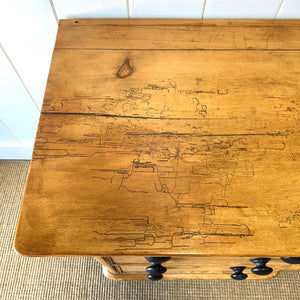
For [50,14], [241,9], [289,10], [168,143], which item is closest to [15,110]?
[50,14]

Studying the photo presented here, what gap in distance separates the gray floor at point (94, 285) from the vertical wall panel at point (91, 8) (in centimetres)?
98

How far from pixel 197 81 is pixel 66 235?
435mm

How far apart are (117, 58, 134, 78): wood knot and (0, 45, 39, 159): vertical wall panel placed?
445 millimetres

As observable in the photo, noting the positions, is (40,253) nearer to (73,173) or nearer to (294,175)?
(73,173)

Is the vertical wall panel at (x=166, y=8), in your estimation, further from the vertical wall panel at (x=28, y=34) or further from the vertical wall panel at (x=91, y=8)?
the vertical wall panel at (x=28, y=34)

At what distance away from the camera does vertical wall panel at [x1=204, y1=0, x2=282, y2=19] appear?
675 millimetres

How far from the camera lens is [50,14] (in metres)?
0.71

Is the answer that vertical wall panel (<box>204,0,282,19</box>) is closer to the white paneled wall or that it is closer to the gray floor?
the white paneled wall

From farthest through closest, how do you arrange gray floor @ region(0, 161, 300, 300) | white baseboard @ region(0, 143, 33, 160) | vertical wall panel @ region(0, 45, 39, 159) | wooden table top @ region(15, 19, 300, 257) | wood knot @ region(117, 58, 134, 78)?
white baseboard @ region(0, 143, 33, 160)
gray floor @ region(0, 161, 300, 300)
vertical wall panel @ region(0, 45, 39, 159)
wood knot @ region(117, 58, 134, 78)
wooden table top @ region(15, 19, 300, 257)

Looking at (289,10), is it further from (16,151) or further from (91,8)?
(16,151)

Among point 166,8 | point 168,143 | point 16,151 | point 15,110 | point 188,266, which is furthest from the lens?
point 16,151

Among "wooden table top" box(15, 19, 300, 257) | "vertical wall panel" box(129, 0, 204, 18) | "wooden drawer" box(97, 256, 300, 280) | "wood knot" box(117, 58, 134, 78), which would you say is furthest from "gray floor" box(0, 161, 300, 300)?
"vertical wall panel" box(129, 0, 204, 18)

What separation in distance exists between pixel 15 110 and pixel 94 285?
0.81 metres

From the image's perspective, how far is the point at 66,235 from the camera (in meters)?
0.49
